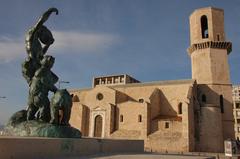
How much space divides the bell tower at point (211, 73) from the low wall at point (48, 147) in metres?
19.2

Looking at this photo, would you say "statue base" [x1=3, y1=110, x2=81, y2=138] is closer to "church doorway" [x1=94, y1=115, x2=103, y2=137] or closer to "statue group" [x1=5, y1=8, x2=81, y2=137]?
"statue group" [x1=5, y1=8, x2=81, y2=137]

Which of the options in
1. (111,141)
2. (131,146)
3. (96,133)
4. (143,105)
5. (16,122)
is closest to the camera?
(16,122)

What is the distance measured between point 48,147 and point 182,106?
21689mm

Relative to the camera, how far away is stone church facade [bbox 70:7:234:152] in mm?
27500

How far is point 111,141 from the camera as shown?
11.7 meters

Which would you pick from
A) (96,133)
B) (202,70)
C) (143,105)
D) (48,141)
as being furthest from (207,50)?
(48,141)

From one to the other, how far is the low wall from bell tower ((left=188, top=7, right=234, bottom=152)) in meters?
19.2

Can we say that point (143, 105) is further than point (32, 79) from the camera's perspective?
Yes

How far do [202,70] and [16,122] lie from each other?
85.1ft

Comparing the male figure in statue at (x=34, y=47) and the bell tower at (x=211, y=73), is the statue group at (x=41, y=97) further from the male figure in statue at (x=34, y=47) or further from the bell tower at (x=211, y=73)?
the bell tower at (x=211, y=73)

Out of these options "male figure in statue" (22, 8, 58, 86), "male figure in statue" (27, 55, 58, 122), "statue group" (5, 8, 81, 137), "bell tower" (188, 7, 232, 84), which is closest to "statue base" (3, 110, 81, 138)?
"statue group" (5, 8, 81, 137)

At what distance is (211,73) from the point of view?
31109 mm

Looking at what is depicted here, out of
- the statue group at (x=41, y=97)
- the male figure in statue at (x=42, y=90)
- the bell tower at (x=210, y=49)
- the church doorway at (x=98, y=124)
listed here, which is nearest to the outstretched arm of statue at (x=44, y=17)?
the statue group at (x=41, y=97)

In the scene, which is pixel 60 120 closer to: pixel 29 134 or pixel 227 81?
pixel 29 134
